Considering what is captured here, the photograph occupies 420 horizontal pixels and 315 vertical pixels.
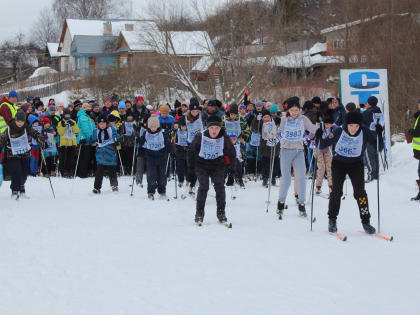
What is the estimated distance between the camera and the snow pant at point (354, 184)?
8.41m

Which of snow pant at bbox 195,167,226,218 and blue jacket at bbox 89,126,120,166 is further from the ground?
blue jacket at bbox 89,126,120,166

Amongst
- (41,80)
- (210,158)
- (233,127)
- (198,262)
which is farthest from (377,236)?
(41,80)

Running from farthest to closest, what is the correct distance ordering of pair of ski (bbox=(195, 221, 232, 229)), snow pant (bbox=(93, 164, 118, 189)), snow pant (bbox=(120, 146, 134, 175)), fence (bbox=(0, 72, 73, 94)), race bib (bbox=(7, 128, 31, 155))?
fence (bbox=(0, 72, 73, 94))
snow pant (bbox=(120, 146, 134, 175))
snow pant (bbox=(93, 164, 118, 189))
race bib (bbox=(7, 128, 31, 155))
pair of ski (bbox=(195, 221, 232, 229))

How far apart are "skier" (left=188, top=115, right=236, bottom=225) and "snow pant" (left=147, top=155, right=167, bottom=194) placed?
295 cm

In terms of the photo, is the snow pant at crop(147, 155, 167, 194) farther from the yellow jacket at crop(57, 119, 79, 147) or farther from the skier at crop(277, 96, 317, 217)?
the yellow jacket at crop(57, 119, 79, 147)

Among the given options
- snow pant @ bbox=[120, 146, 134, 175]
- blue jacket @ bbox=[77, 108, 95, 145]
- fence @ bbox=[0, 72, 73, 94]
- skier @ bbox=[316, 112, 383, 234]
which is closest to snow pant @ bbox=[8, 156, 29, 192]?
blue jacket @ bbox=[77, 108, 95, 145]

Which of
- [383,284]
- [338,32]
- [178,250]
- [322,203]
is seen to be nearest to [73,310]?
[178,250]

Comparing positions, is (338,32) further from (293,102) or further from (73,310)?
(73,310)

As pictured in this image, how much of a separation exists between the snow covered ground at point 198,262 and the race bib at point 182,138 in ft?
8.26

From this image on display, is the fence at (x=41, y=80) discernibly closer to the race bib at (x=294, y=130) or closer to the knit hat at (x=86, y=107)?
the knit hat at (x=86, y=107)

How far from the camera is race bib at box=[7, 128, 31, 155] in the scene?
1164cm

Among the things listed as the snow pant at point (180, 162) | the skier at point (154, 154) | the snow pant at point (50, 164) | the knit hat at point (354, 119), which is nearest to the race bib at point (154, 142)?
the skier at point (154, 154)

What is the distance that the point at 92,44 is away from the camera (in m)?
67.4

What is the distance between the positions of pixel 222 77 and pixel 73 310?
29762 mm
